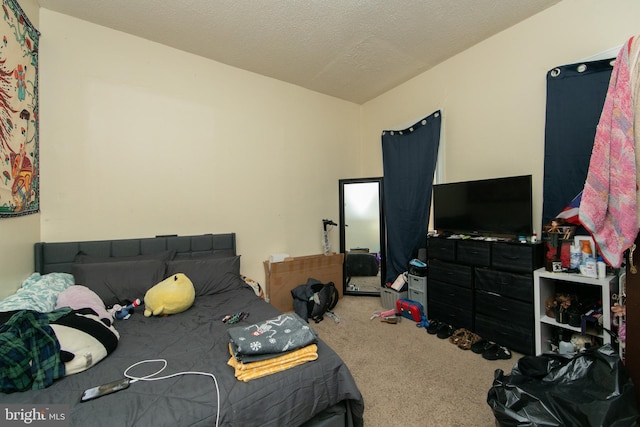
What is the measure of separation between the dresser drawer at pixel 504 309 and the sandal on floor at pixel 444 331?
34 centimetres

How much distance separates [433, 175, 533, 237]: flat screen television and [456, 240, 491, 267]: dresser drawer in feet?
0.58

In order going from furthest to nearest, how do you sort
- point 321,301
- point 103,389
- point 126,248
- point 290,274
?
point 290,274, point 321,301, point 126,248, point 103,389

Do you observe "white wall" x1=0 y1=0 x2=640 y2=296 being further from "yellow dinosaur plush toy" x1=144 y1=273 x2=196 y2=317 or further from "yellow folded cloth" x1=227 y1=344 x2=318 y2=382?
"yellow folded cloth" x1=227 y1=344 x2=318 y2=382

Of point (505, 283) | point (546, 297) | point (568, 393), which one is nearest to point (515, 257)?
point (505, 283)

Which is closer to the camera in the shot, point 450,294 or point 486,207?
point 486,207

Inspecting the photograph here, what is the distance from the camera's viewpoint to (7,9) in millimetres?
1700

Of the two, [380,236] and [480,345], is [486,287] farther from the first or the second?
[380,236]

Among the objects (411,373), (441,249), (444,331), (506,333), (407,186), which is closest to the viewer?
(411,373)

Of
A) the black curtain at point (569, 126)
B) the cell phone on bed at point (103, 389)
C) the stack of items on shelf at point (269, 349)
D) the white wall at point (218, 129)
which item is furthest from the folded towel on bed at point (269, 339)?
the black curtain at point (569, 126)

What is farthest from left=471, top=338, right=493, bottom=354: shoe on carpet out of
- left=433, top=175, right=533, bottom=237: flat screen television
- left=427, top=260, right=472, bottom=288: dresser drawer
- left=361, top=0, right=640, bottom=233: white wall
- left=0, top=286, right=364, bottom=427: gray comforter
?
left=0, top=286, right=364, bottom=427: gray comforter

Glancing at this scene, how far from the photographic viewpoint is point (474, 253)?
96.7 inches

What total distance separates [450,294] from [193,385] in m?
2.36

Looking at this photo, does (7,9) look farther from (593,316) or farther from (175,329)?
(593,316)

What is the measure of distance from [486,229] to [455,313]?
2.80 ft
